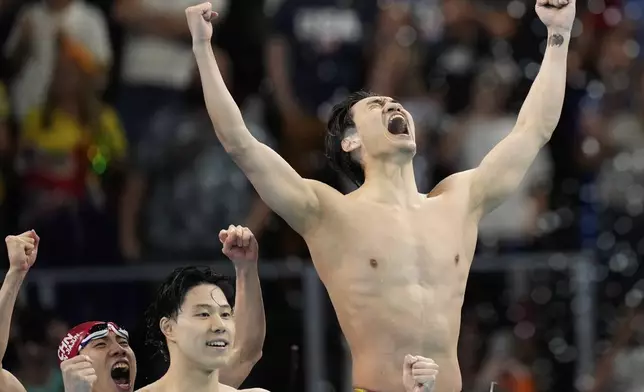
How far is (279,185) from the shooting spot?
517 centimetres

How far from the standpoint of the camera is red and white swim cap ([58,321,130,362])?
544cm

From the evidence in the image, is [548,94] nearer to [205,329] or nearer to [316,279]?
[205,329]

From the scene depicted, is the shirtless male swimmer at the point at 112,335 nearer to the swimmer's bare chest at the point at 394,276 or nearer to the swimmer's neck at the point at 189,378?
the swimmer's neck at the point at 189,378

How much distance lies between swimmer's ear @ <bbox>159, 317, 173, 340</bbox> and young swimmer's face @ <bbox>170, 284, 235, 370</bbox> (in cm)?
2

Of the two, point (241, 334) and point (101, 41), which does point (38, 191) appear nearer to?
point (101, 41)

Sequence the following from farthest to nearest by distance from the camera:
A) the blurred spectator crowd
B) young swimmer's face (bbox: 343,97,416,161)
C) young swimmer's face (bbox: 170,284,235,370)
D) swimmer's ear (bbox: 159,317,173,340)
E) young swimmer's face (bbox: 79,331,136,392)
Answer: the blurred spectator crowd
young swimmer's face (bbox: 79,331,136,392)
young swimmer's face (bbox: 343,97,416,161)
swimmer's ear (bbox: 159,317,173,340)
young swimmer's face (bbox: 170,284,235,370)

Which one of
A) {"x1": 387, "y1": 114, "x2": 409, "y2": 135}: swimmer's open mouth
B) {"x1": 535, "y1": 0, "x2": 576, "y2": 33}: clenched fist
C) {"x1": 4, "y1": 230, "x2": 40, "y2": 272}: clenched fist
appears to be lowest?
{"x1": 4, "y1": 230, "x2": 40, "y2": 272}: clenched fist

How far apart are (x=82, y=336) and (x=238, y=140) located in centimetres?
98

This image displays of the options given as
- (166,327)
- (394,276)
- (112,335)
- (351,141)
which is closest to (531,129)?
(351,141)

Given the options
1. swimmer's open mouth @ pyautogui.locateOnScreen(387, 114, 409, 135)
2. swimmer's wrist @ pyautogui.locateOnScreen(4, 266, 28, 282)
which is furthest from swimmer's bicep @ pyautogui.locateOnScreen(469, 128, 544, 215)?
swimmer's wrist @ pyautogui.locateOnScreen(4, 266, 28, 282)

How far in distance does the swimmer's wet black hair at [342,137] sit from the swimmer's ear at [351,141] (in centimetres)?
2

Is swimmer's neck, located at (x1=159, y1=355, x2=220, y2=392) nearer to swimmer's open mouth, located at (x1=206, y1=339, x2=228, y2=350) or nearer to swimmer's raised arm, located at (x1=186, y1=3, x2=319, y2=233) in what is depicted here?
swimmer's open mouth, located at (x1=206, y1=339, x2=228, y2=350)

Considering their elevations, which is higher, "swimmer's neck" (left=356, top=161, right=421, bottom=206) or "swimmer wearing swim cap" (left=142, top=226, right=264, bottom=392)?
"swimmer's neck" (left=356, top=161, right=421, bottom=206)

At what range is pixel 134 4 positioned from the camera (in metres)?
8.62
